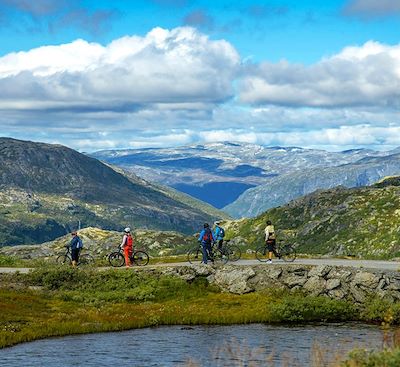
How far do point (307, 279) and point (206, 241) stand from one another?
33.1ft

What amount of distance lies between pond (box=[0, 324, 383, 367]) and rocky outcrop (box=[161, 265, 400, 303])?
17.5 feet

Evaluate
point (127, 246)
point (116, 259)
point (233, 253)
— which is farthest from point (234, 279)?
point (116, 259)

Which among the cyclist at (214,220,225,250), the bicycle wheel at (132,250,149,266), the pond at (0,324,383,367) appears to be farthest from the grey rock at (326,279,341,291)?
the bicycle wheel at (132,250,149,266)

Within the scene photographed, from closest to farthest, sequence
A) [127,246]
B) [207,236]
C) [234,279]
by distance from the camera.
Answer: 1. [234,279]
2. [207,236]
3. [127,246]

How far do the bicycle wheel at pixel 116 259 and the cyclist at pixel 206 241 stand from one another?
7.98 meters

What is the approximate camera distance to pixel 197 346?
3638 cm

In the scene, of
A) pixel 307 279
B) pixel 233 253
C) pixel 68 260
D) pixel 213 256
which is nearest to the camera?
pixel 307 279

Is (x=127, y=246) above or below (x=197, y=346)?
above

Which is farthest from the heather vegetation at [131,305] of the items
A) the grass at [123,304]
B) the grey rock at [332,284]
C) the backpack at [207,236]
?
the backpack at [207,236]

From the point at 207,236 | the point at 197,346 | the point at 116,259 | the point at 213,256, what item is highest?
the point at 207,236

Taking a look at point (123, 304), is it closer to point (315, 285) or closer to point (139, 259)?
point (139, 259)

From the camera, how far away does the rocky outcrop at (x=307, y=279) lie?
158 feet

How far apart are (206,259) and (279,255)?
7.06m

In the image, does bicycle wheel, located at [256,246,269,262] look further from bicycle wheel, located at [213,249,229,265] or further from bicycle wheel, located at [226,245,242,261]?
bicycle wheel, located at [213,249,229,265]
